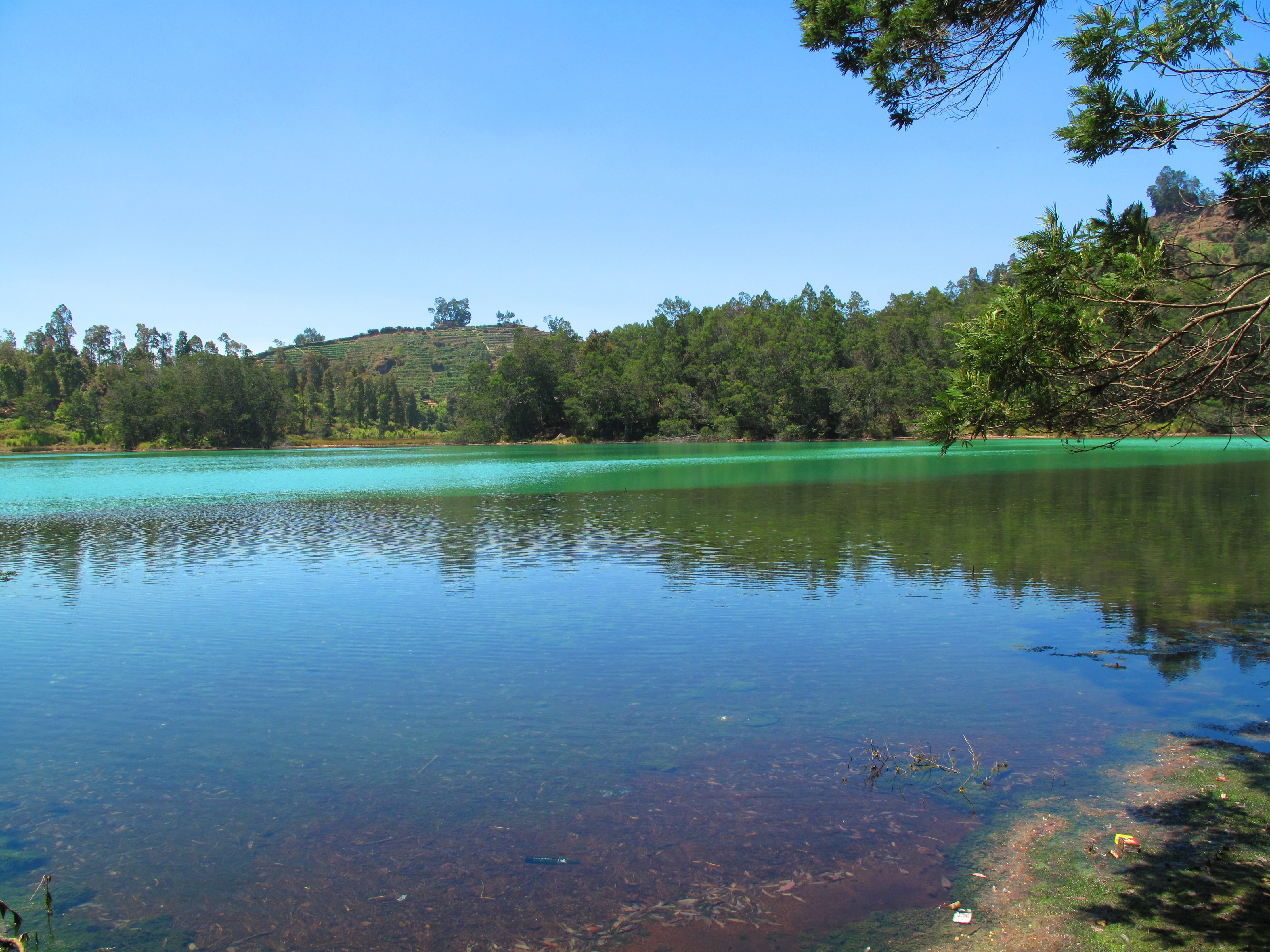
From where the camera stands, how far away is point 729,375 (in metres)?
118

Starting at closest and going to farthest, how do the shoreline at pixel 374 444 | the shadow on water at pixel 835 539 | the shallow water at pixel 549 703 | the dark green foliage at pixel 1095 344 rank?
the dark green foliage at pixel 1095 344 < the shallow water at pixel 549 703 < the shadow on water at pixel 835 539 < the shoreline at pixel 374 444

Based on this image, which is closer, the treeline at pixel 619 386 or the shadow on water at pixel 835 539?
the shadow on water at pixel 835 539

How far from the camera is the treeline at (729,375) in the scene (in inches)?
4237

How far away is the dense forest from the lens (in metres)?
110

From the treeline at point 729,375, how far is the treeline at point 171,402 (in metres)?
26.5

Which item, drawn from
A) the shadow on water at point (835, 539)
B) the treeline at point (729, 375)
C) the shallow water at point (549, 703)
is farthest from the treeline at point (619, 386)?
the shallow water at point (549, 703)

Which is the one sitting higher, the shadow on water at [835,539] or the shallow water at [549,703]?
the shadow on water at [835,539]

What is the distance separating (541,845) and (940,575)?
11773 millimetres

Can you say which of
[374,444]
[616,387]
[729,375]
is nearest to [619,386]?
[616,387]

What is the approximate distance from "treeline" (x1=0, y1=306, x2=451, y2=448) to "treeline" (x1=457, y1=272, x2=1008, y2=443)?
26458 millimetres

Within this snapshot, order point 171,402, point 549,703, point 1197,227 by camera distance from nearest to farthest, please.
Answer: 1. point 1197,227
2. point 549,703
3. point 171,402

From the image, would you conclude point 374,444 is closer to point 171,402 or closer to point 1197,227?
point 171,402

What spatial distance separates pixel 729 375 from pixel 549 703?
11105cm

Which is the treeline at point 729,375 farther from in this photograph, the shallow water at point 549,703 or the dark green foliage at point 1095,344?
the dark green foliage at point 1095,344
